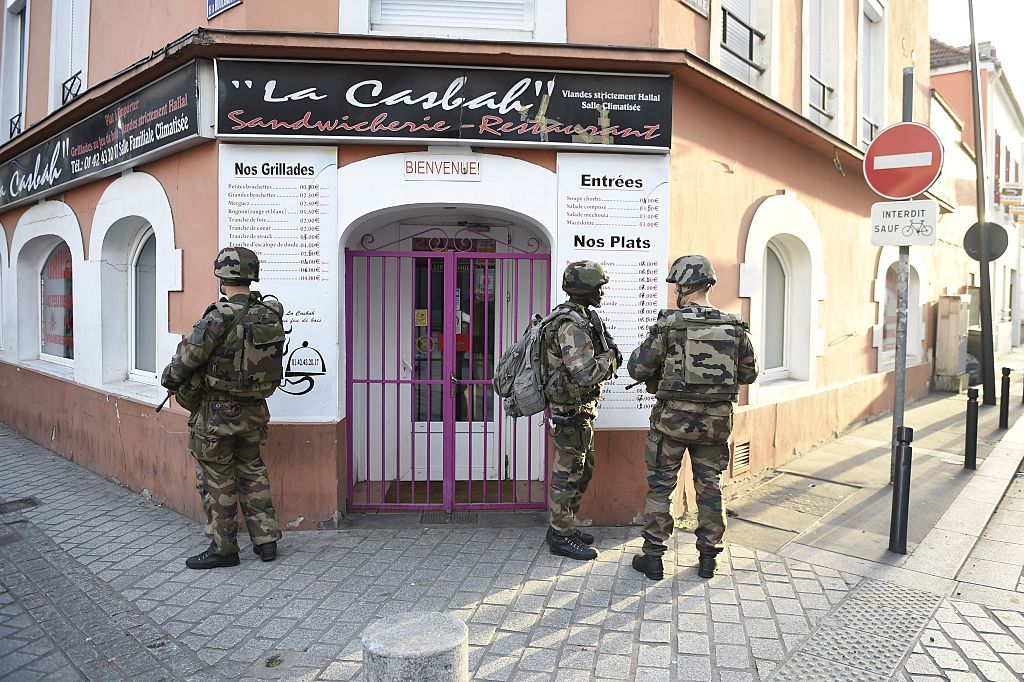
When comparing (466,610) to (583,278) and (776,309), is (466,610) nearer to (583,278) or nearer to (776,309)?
(583,278)

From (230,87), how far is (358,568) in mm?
3733

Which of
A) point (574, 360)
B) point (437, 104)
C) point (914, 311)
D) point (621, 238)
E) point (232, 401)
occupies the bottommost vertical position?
point (232, 401)

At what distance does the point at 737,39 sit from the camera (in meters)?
7.01

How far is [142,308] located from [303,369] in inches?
123

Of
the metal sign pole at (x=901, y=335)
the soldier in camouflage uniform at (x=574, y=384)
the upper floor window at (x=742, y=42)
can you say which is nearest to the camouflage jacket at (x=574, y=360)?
the soldier in camouflage uniform at (x=574, y=384)

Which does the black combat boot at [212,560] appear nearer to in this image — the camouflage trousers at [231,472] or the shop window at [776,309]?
the camouflage trousers at [231,472]

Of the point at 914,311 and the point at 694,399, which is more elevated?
the point at 914,311

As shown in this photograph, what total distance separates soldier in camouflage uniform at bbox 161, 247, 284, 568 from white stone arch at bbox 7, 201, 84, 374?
3522 mm

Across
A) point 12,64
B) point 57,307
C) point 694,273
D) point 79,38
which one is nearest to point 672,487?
point 694,273

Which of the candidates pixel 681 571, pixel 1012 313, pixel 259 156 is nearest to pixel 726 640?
pixel 681 571

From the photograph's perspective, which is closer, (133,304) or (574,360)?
(574,360)

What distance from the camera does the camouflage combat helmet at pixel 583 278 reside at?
4742 mm

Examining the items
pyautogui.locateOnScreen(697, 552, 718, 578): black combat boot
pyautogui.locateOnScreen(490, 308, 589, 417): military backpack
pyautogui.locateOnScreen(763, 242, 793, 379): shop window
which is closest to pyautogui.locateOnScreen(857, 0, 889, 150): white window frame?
pyautogui.locateOnScreen(763, 242, 793, 379): shop window

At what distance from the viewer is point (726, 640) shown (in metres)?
3.77
